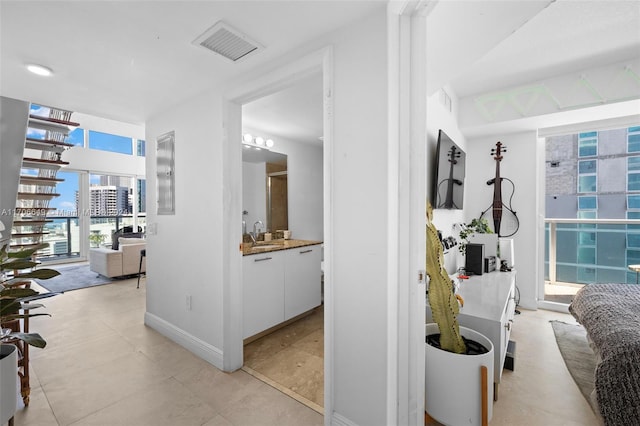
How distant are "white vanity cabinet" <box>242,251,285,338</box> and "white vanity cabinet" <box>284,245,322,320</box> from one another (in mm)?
93

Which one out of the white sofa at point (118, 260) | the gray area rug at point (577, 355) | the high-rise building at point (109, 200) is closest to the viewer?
the gray area rug at point (577, 355)

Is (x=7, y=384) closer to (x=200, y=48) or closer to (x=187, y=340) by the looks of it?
(x=187, y=340)

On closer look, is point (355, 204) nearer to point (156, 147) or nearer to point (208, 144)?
point (208, 144)

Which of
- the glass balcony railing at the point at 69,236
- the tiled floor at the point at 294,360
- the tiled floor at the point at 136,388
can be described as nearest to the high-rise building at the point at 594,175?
the tiled floor at the point at 294,360

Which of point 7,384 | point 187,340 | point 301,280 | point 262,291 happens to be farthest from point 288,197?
point 7,384

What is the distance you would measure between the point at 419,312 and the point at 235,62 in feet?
6.06

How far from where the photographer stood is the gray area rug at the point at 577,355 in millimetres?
1936

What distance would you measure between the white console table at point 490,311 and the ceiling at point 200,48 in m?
1.58

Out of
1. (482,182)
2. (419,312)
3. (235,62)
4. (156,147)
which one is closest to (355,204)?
(419,312)

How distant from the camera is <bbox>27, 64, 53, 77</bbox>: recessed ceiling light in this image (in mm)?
1830

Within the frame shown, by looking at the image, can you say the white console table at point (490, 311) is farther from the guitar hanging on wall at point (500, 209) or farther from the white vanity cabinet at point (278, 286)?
the white vanity cabinet at point (278, 286)

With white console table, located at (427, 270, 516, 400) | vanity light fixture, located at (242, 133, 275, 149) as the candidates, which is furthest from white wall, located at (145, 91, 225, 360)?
white console table, located at (427, 270, 516, 400)

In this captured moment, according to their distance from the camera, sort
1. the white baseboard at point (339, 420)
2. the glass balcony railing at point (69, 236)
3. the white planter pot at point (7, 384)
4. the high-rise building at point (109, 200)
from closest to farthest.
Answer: the white planter pot at point (7, 384) < the white baseboard at point (339, 420) < the glass balcony railing at point (69, 236) < the high-rise building at point (109, 200)

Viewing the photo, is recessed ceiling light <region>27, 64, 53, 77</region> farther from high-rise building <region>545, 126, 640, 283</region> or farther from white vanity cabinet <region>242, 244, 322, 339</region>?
high-rise building <region>545, 126, 640, 283</region>
